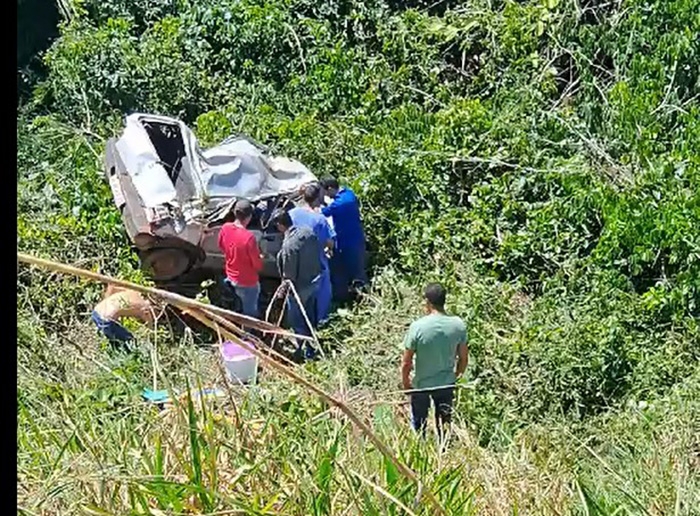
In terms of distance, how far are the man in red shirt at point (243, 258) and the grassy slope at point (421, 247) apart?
2.33ft

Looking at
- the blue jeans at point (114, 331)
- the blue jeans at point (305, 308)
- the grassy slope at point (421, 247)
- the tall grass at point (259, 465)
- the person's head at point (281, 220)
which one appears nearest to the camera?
the tall grass at point (259, 465)

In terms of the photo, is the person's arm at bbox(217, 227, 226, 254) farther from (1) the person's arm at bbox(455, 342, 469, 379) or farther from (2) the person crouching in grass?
(1) the person's arm at bbox(455, 342, 469, 379)

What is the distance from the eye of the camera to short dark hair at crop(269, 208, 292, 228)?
8898 mm

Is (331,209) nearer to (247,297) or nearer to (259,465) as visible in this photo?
(247,297)

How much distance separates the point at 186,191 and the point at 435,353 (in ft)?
12.0

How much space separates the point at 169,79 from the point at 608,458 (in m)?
7.42

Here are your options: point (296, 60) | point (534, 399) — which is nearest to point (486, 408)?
point (534, 399)

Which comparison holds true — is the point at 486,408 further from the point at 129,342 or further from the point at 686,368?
the point at 129,342

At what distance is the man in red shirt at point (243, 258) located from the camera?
8453 millimetres

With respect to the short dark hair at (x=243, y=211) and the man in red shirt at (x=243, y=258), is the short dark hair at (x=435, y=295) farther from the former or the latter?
the short dark hair at (x=243, y=211)

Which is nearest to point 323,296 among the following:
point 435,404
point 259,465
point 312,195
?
point 312,195

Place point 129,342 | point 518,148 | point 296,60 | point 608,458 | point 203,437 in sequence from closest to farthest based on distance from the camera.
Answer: point 203,437 → point 608,458 → point 129,342 → point 518,148 → point 296,60

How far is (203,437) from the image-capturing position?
3.08 meters

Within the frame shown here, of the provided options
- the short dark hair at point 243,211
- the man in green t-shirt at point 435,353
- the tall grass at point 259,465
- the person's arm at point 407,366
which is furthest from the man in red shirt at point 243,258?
the tall grass at point 259,465
